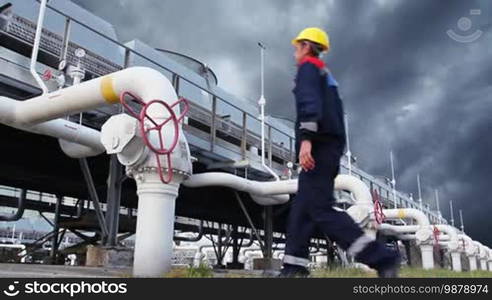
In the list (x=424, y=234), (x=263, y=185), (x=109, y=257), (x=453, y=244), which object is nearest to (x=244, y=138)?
(x=263, y=185)

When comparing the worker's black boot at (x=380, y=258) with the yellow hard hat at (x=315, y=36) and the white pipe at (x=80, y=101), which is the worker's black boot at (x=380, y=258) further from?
the white pipe at (x=80, y=101)

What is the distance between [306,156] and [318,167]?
0.42 ft

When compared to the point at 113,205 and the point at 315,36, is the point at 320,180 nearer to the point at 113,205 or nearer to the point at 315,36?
the point at 315,36

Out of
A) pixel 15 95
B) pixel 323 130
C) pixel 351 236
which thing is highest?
pixel 15 95

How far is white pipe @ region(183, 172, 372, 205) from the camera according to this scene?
825 cm

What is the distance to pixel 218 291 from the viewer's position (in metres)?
1.94

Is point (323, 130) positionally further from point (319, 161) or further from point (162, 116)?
point (162, 116)

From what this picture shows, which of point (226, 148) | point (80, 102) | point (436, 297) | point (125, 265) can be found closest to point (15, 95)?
point (80, 102)

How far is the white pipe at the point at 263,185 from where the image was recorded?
8.25 metres

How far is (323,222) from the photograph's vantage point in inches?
95.8

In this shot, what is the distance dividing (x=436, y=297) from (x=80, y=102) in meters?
4.26

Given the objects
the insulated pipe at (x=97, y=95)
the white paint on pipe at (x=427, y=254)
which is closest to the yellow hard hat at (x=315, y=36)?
the insulated pipe at (x=97, y=95)

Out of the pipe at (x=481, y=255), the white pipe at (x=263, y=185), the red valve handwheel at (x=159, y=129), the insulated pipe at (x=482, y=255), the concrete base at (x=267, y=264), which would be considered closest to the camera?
the red valve handwheel at (x=159, y=129)

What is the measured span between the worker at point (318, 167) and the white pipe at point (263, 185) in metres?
5.28
